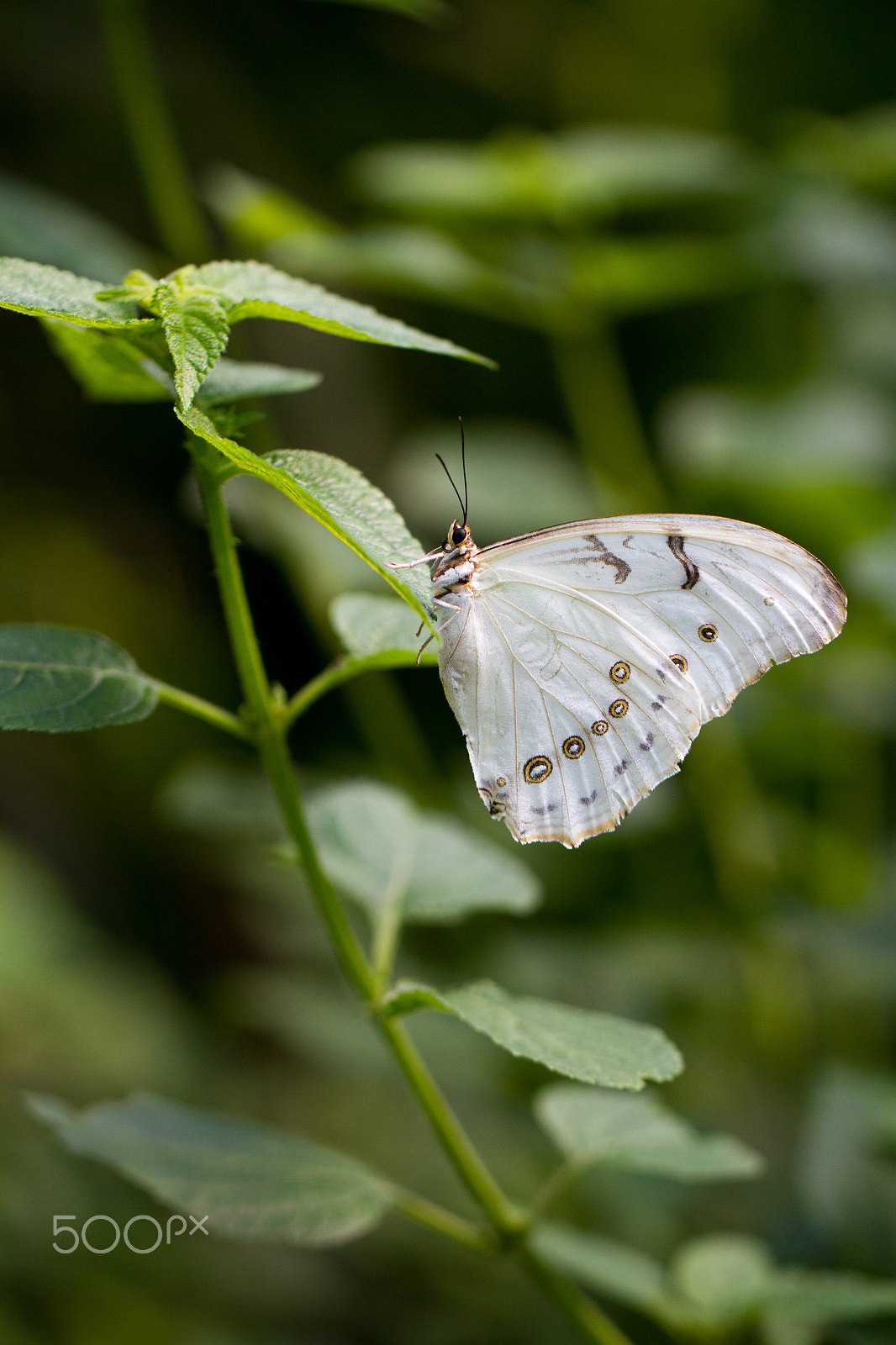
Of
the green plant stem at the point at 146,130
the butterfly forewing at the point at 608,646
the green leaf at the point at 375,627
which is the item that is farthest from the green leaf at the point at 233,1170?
the green plant stem at the point at 146,130

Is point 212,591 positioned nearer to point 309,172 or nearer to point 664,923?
point 309,172

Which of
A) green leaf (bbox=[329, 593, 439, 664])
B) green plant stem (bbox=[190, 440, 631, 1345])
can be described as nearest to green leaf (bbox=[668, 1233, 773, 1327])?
green plant stem (bbox=[190, 440, 631, 1345])

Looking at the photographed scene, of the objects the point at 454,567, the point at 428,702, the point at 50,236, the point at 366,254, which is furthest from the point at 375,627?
the point at 428,702

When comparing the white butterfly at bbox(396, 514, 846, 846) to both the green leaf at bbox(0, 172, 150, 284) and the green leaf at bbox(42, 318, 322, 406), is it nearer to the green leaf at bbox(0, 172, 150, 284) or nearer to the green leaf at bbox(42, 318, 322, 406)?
the green leaf at bbox(42, 318, 322, 406)

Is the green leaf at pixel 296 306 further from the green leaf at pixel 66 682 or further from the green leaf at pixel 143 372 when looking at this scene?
the green leaf at pixel 66 682

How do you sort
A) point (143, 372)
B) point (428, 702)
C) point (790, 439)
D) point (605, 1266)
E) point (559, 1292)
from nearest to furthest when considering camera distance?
point (143, 372)
point (559, 1292)
point (605, 1266)
point (790, 439)
point (428, 702)

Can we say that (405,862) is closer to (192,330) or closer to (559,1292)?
(559,1292)
